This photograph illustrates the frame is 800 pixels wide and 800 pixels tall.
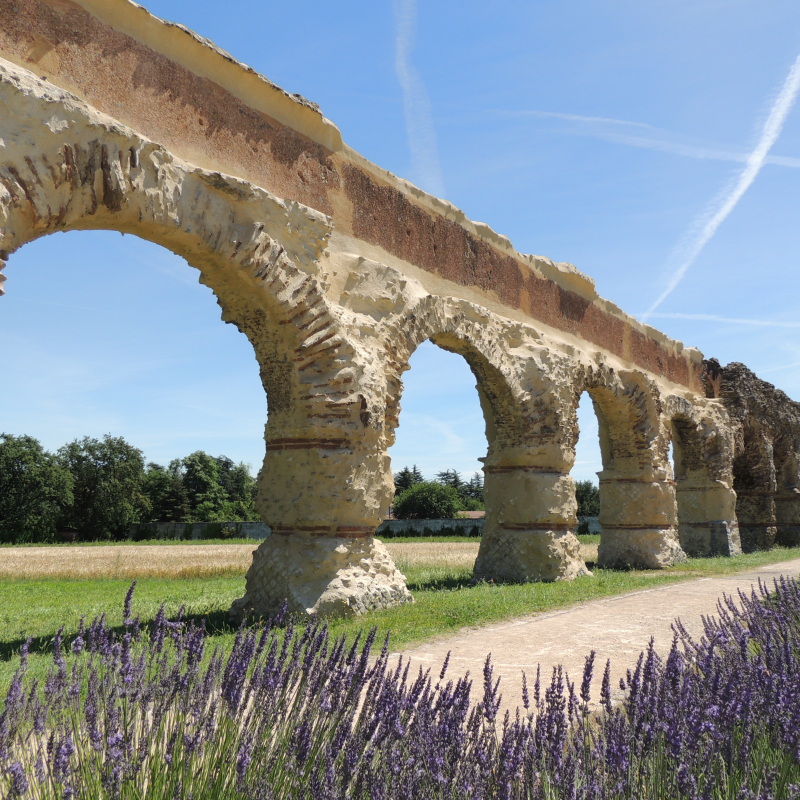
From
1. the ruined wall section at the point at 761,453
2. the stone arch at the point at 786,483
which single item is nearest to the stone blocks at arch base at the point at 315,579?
the ruined wall section at the point at 761,453

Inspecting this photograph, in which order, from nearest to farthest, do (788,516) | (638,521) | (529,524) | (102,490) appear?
(529,524)
(638,521)
(788,516)
(102,490)

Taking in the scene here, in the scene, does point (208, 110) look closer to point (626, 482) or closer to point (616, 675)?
point (616, 675)

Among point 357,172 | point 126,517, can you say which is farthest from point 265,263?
point 126,517

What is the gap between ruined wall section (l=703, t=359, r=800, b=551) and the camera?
1694 cm

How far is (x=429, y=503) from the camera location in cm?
4200

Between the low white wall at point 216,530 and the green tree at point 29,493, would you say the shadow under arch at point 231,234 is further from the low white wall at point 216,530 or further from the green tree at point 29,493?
the green tree at point 29,493

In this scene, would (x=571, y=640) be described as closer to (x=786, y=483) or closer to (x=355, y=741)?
(x=355, y=741)

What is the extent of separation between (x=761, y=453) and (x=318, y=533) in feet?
51.8

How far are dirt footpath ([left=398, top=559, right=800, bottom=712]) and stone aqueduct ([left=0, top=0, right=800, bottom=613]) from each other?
1507 mm

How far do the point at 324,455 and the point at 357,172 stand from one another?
3458 mm

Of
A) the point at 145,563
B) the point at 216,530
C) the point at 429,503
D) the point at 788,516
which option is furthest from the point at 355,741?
the point at 429,503

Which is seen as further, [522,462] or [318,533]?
[522,462]

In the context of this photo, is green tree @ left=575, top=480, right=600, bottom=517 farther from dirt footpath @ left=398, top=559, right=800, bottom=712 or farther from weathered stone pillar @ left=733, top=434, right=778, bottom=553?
dirt footpath @ left=398, top=559, right=800, bottom=712

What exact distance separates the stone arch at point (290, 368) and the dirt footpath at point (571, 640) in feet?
4.92
